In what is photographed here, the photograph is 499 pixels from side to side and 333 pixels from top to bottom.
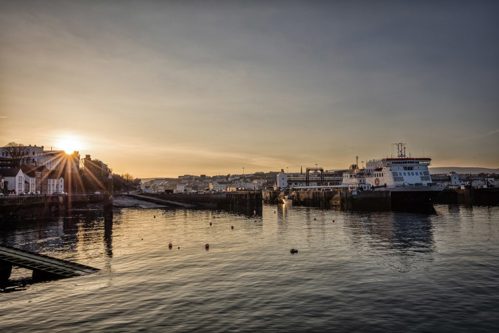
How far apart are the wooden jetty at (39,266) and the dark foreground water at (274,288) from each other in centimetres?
143

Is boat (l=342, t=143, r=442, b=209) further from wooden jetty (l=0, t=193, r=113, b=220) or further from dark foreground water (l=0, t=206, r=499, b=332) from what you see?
wooden jetty (l=0, t=193, r=113, b=220)

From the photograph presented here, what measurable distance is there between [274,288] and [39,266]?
1643cm

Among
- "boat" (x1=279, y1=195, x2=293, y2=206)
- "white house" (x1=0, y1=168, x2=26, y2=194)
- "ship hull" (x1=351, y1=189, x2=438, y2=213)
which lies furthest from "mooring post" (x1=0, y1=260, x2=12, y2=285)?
"boat" (x1=279, y1=195, x2=293, y2=206)

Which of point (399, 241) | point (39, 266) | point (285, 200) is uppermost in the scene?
point (285, 200)

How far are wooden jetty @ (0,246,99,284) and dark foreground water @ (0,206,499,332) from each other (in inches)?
56.3

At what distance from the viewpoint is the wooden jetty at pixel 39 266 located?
86.0ft

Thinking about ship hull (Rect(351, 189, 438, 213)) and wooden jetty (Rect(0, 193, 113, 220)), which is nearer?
wooden jetty (Rect(0, 193, 113, 220))

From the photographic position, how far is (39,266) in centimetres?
2673

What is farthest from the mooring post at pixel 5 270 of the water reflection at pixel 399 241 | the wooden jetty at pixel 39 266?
the water reflection at pixel 399 241

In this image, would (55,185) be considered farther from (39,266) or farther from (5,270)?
(39,266)

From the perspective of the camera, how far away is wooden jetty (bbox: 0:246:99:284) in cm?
2622

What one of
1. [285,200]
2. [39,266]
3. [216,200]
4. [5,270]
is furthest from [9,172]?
[39,266]

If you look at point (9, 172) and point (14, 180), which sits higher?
point (9, 172)

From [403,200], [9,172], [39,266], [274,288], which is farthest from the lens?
[9,172]
